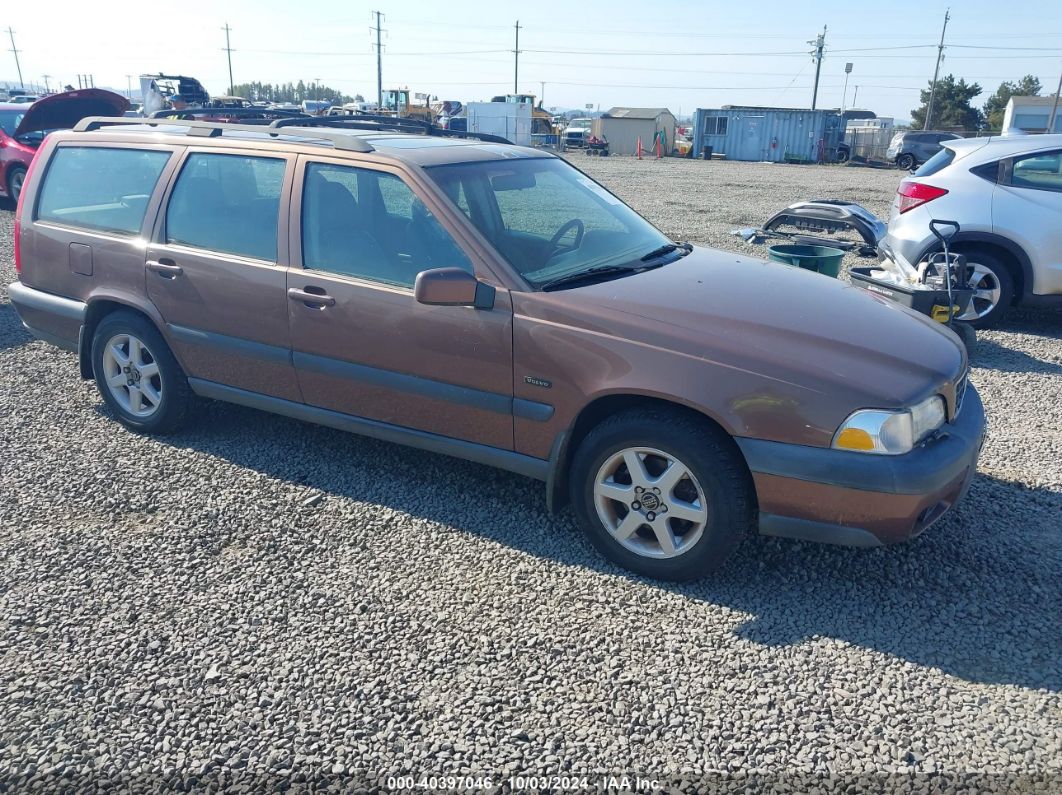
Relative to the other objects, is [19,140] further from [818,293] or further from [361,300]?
[818,293]

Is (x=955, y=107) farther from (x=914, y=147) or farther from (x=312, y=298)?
(x=312, y=298)

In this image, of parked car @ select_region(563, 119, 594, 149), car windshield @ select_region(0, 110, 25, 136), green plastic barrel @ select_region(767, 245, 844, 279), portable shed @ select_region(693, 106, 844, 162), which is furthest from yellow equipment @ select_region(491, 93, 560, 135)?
green plastic barrel @ select_region(767, 245, 844, 279)

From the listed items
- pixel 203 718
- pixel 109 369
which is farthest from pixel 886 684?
pixel 109 369

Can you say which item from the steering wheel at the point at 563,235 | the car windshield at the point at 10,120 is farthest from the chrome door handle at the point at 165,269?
the car windshield at the point at 10,120

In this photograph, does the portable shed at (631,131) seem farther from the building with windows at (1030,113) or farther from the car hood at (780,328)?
the car hood at (780,328)

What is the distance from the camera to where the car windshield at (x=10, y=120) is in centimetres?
1410

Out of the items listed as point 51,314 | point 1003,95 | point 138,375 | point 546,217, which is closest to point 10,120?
point 51,314

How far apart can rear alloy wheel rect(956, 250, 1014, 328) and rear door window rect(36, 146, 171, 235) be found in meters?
6.58

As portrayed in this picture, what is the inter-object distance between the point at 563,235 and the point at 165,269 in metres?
2.23

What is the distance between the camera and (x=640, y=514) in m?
3.52

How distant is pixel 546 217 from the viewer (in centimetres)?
441

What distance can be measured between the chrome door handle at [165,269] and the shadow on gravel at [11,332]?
2995 mm

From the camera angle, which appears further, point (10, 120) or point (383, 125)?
point (10, 120)

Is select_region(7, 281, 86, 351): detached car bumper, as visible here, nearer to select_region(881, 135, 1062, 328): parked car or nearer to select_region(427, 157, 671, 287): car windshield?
select_region(427, 157, 671, 287): car windshield
